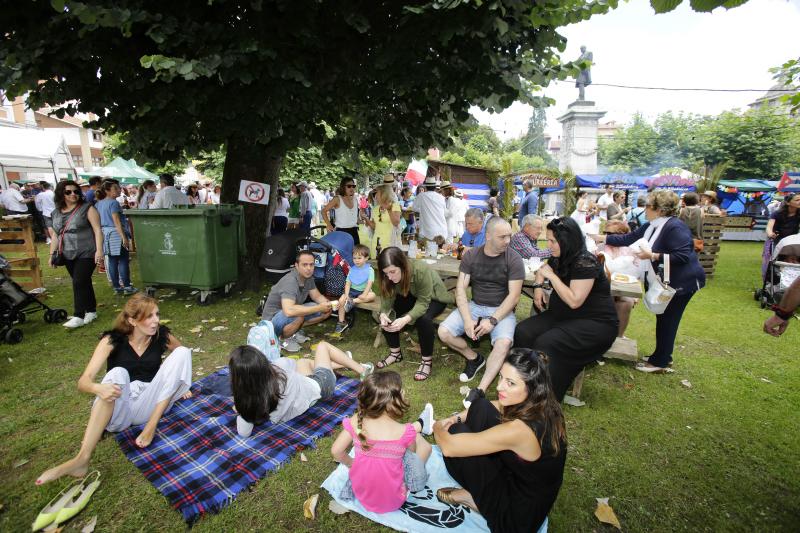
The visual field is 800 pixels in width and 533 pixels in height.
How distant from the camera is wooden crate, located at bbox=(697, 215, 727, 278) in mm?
9703

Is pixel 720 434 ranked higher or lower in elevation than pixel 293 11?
lower

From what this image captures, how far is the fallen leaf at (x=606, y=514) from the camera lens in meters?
2.71

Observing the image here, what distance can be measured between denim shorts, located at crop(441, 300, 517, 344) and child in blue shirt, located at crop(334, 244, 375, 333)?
1272mm

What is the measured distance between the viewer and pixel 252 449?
3387 mm

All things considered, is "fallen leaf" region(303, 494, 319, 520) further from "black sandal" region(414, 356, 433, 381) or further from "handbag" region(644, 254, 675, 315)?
"handbag" region(644, 254, 675, 315)

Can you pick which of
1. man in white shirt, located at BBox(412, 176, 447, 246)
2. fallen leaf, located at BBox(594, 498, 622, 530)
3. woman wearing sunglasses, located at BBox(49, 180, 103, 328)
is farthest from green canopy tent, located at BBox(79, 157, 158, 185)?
fallen leaf, located at BBox(594, 498, 622, 530)

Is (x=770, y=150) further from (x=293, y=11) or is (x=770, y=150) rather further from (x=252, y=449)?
(x=252, y=449)

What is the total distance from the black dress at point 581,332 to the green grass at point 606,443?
568mm

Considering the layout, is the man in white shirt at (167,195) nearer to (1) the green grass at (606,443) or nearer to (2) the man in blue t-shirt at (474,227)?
(1) the green grass at (606,443)

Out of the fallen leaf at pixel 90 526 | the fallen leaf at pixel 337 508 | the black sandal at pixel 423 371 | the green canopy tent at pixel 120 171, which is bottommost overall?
the fallen leaf at pixel 90 526

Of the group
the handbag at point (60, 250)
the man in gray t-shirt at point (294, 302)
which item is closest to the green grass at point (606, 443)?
the man in gray t-shirt at point (294, 302)

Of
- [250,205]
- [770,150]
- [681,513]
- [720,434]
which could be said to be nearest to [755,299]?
[720,434]

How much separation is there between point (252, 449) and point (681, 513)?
3251 mm

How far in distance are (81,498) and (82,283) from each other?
4.32 meters
